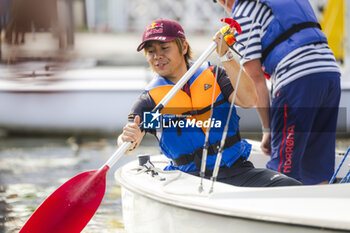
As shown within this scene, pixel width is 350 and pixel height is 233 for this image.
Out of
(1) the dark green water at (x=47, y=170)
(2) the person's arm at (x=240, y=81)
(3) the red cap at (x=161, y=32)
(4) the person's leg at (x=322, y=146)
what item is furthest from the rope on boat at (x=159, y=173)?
(1) the dark green water at (x=47, y=170)

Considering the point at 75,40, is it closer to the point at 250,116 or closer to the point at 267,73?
the point at 250,116

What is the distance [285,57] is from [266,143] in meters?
0.37

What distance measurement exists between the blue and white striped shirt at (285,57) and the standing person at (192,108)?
0.19 m

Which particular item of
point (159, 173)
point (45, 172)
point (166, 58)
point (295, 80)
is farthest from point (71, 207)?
point (45, 172)

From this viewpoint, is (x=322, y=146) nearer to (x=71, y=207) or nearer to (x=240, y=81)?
(x=240, y=81)

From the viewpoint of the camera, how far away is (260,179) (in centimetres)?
175

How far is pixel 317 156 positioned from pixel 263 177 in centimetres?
35

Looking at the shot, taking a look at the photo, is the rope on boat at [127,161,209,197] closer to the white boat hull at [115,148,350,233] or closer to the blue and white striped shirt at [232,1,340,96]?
the white boat hull at [115,148,350,233]

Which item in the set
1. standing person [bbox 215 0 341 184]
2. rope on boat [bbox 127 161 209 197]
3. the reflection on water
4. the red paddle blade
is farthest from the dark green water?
standing person [bbox 215 0 341 184]

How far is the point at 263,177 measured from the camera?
5.75 ft

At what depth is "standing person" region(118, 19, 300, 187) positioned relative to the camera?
5.87 ft

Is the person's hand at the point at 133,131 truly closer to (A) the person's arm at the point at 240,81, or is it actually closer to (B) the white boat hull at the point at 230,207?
(B) the white boat hull at the point at 230,207

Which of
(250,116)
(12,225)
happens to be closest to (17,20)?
(250,116)

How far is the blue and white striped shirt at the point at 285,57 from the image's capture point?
1.92 meters
